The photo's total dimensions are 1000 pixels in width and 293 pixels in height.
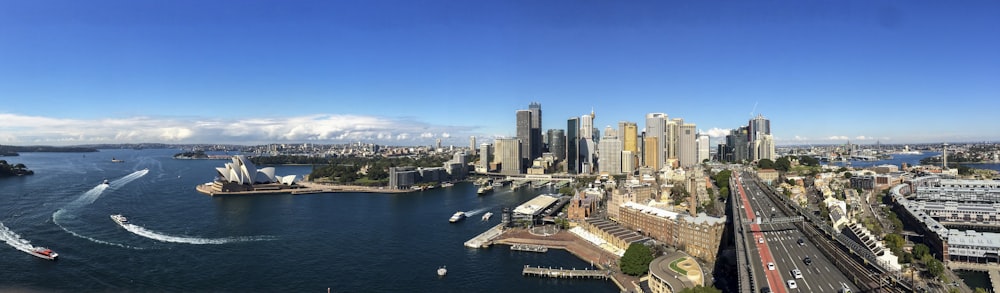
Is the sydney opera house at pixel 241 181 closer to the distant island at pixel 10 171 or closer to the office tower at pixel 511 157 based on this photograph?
the distant island at pixel 10 171

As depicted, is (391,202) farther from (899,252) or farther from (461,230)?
(899,252)

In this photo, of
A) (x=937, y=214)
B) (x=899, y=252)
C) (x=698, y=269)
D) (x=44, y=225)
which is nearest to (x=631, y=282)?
(x=698, y=269)

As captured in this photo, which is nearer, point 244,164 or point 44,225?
point 44,225

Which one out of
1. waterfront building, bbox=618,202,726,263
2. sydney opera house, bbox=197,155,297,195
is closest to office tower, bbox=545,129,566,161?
sydney opera house, bbox=197,155,297,195

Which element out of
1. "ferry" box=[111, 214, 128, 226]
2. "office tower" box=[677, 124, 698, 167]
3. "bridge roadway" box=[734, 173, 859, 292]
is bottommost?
"ferry" box=[111, 214, 128, 226]

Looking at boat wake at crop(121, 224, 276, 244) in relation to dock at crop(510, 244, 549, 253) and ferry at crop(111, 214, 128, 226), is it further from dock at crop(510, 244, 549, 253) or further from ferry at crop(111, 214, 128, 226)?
dock at crop(510, 244, 549, 253)

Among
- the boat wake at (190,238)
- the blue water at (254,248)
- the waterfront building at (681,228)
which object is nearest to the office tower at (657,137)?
the blue water at (254,248)
